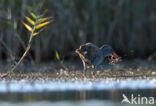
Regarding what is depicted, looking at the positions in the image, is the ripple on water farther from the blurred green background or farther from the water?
the blurred green background

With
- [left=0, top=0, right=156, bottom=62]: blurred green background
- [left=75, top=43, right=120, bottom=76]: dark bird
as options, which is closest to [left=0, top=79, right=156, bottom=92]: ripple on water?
[left=75, top=43, right=120, bottom=76]: dark bird

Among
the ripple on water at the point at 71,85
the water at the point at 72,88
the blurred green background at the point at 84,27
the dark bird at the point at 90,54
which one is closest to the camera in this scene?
the water at the point at 72,88

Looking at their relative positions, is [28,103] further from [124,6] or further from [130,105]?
[124,6]

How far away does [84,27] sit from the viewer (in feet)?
34.9

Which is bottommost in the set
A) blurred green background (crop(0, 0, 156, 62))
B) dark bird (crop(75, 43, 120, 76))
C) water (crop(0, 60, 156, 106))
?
water (crop(0, 60, 156, 106))

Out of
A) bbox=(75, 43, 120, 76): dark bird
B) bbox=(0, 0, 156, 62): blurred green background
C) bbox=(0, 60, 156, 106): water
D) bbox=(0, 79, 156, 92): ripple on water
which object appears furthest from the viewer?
bbox=(0, 0, 156, 62): blurred green background

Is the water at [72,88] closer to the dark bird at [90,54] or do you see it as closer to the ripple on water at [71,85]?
the ripple on water at [71,85]

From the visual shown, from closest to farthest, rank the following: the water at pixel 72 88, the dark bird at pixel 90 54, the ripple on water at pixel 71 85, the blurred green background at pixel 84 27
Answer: the water at pixel 72 88 → the ripple on water at pixel 71 85 → the dark bird at pixel 90 54 → the blurred green background at pixel 84 27

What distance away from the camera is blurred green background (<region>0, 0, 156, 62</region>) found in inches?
409

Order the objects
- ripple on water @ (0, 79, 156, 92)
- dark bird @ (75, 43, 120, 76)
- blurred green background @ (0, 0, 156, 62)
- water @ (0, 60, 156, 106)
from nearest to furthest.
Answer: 1. water @ (0, 60, 156, 106)
2. ripple on water @ (0, 79, 156, 92)
3. dark bird @ (75, 43, 120, 76)
4. blurred green background @ (0, 0, 156, 62)

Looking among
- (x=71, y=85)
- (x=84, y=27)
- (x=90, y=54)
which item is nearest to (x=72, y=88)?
(x=71, y=85)

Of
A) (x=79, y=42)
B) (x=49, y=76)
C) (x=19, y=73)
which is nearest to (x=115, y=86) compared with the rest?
(x=49, y=76)

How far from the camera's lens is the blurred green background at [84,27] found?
1038cm

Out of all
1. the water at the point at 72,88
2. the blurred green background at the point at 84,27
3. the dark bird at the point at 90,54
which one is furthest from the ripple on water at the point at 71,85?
the blurred green background at the point at 84,27
